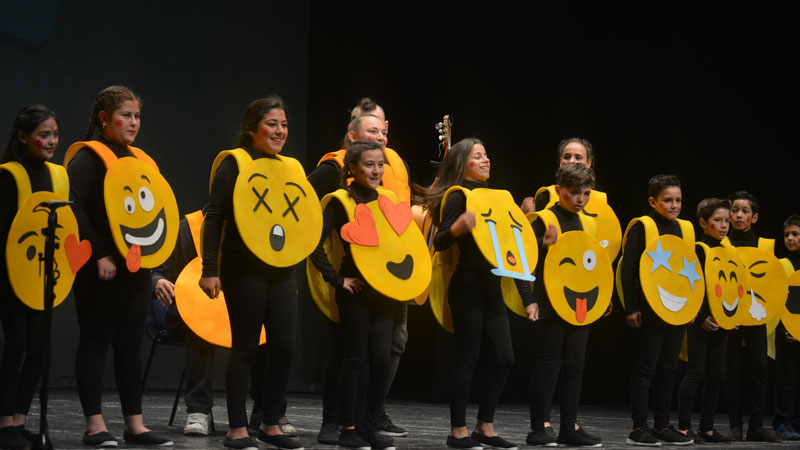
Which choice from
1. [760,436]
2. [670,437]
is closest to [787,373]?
[760,436]

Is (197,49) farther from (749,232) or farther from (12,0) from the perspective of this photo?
(749,232)

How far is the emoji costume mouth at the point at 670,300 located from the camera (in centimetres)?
436

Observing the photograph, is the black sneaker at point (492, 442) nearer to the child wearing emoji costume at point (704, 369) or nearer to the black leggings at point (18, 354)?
the child wearing emoji costume at point (704, 369)

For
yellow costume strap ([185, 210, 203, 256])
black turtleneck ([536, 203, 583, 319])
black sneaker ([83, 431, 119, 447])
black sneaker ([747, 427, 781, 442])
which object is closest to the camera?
black sneaker ([83, 431, 119, 447])

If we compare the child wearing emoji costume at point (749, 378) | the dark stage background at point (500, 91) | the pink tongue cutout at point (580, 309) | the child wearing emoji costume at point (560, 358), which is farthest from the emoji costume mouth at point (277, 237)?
the dark stage background at point (500, 91)

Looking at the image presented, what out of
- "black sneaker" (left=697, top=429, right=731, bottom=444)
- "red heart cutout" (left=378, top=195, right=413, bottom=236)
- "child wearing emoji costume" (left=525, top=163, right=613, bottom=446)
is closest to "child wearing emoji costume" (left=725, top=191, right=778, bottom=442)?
"black sneaker" (left=697, top=429, right=731, bottom=444)

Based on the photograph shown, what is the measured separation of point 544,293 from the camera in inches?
162

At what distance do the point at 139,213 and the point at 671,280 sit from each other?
2504mm

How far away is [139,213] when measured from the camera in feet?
11.0

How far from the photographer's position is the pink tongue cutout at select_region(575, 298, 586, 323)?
4.08 meters

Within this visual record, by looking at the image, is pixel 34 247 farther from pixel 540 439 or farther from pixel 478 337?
pixel 540 439

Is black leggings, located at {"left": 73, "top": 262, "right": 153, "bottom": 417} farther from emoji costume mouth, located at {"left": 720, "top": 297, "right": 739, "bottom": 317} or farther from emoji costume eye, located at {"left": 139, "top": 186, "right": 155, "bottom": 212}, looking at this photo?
emoji costume mouth, located at {"left": 720, "top": 297, "right": 739, "bottom": 317}

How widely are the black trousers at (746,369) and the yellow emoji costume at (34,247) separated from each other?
3543 millimetres

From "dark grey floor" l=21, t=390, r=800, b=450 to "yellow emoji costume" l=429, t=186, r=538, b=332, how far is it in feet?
2.18
